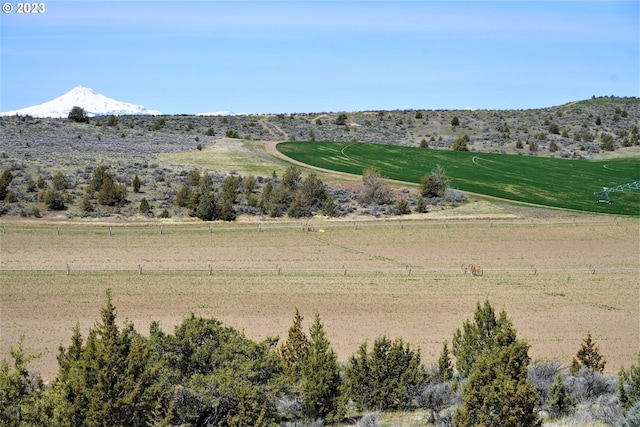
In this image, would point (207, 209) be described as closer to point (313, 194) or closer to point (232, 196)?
point (232, 196)

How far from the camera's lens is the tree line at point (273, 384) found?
14727 millimetres

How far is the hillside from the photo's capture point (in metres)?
71.0

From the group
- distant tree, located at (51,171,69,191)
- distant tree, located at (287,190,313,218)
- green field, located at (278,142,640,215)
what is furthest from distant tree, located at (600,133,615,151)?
distant tree, located at (51,171,69,191)

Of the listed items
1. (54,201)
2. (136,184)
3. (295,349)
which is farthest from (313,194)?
(295,349)

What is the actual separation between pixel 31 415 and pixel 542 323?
23401mm

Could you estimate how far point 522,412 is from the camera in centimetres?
1598

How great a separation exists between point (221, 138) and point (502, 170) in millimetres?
42479

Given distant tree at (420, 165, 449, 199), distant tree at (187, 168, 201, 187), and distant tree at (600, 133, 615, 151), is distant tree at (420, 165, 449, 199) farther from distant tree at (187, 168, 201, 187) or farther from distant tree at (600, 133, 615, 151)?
distant tree at (600, 133, 615, 151)

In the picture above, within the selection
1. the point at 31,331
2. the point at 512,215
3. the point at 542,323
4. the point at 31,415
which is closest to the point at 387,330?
the point at 542,323

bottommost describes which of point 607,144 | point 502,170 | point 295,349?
point 295,349

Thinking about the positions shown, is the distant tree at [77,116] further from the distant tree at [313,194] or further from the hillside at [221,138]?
the distant tree at [313,194]

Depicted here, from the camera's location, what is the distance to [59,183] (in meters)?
66.6

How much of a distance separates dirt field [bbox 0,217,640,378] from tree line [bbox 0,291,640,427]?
505cm

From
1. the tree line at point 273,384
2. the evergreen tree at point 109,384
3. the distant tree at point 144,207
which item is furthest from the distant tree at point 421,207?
the evergreen tree at point 109,384
